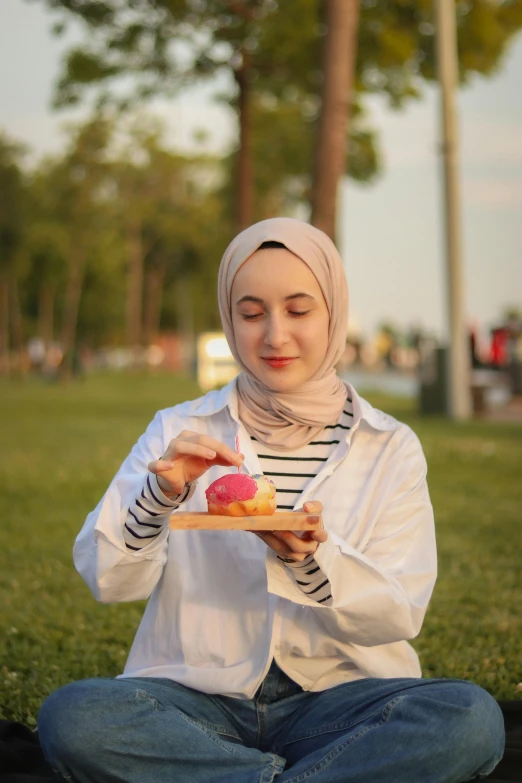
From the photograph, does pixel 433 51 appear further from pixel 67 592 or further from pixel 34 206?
pixel 34 206

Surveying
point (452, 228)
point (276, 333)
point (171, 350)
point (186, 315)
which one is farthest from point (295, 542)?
point (171, 350)

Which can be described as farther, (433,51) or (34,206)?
(34,206)

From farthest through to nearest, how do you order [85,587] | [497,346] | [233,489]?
[497,346] → [85,587] → [233,489]

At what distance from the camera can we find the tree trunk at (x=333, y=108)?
11469 mm

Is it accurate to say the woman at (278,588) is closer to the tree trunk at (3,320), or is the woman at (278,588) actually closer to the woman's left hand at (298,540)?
the woman's left hand at (298,540)

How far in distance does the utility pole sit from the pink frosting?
46.3 ft

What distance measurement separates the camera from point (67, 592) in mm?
5855

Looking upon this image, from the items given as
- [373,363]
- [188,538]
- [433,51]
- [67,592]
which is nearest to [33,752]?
[188,538]

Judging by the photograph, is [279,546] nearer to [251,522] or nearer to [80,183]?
[251,522]

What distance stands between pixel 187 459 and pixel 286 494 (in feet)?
1.50

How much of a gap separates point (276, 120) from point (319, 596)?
100 feet

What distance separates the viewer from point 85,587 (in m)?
6.03

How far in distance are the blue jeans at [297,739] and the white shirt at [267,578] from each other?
14 centimetres

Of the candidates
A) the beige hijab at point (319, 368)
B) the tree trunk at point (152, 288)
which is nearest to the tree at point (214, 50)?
the beige hijab at point (319, 368)
